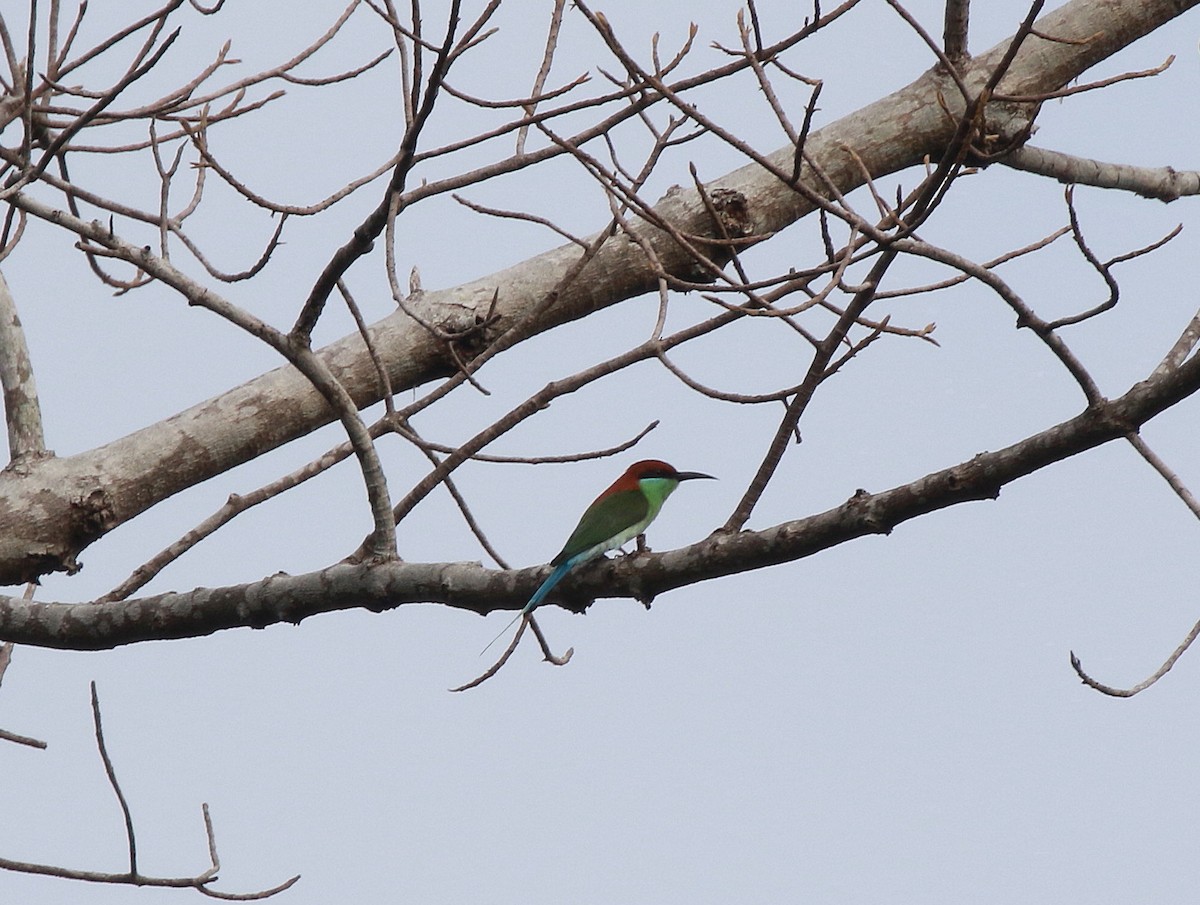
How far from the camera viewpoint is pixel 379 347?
390 cm

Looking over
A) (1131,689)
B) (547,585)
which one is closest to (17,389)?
(547,585)

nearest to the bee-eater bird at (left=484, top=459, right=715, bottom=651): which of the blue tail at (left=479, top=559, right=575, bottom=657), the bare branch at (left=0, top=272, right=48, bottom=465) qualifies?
the blue tail at (left=479, top=559, right=575, bottom=657)

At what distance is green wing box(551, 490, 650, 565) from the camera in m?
3.22

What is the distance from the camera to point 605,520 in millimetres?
3717

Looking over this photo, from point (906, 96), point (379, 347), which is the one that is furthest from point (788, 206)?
point (379, 347)

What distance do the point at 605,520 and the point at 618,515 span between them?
0.22 metres

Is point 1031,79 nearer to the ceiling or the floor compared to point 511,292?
nearer to the ceiling

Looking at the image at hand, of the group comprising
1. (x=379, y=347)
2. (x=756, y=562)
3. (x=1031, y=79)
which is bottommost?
(x=756, y=562)

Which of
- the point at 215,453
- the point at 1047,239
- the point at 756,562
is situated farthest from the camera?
the point at 215,453

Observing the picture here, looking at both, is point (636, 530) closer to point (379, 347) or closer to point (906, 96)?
point (379, 347)

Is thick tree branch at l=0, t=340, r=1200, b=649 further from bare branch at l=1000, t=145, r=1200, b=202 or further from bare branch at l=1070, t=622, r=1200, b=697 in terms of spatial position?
bare branch at l=1000, t=145, r=1200, b=202

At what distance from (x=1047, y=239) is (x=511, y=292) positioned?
→ 170 cm

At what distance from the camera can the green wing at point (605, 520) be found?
10.6 ft

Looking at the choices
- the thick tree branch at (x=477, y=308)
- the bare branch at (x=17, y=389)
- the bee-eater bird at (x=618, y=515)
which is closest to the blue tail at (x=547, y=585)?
the bee-eater bird at (x=618, y=515)
